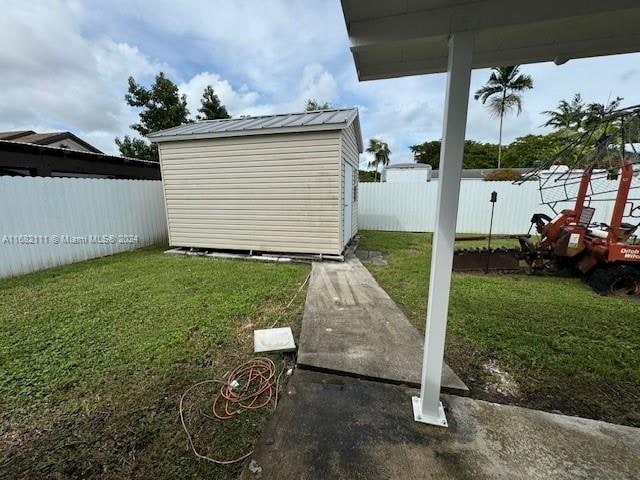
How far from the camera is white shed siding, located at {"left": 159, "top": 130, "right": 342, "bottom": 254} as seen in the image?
17.5 feet

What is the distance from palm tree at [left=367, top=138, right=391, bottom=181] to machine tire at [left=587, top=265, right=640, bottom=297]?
32257mm

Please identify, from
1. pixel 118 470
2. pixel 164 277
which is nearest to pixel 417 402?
pixel 118 470

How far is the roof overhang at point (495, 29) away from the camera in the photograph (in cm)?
125

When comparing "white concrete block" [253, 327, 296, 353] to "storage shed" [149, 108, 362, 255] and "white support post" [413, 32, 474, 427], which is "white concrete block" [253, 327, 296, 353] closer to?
"white support post" [413, 32, 474, 427]

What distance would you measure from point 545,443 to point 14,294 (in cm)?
630

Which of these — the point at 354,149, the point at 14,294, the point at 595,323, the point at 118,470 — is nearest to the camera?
the point at 118,470

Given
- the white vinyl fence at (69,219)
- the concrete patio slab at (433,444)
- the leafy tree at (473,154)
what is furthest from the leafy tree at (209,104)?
the leafy tree at (473,154)

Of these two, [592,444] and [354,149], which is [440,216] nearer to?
[592,444]

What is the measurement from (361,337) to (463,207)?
8675 mm

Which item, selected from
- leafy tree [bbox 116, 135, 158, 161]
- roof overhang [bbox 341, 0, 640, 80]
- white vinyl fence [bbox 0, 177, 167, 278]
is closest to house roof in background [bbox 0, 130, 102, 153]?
leafy tree [bbox 116, 135, 158, 161]

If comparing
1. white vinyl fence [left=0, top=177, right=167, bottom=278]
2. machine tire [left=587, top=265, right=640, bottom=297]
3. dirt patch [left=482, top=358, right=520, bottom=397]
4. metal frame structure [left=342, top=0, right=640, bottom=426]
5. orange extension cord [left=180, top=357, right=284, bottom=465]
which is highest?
metal frame structure [left=342, top=0, right=640, bottom=426]

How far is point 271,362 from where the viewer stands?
2348 mm

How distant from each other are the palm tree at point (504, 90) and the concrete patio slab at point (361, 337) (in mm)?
19555

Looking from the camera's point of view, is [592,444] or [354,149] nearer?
[592,444]
